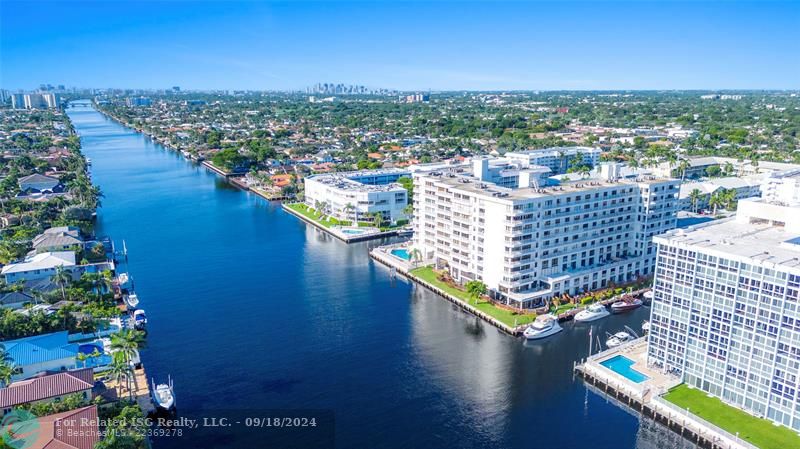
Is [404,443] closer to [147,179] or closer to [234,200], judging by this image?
[234,200]

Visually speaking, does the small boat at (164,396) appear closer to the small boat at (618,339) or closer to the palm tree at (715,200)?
the small boat at (618,339)

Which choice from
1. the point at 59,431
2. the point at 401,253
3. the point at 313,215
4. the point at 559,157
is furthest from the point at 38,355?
the point at 559,157

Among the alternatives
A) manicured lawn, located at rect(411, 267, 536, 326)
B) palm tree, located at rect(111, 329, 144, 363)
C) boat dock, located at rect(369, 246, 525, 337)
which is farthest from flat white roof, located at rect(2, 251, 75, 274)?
manicured lawn, located at rect(411, 267, 536, 326)

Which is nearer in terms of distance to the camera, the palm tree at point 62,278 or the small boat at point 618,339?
the small boat at point 618,339

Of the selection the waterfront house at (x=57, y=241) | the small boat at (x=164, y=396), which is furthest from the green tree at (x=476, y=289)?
the waterfront house at (x=57, y=241)

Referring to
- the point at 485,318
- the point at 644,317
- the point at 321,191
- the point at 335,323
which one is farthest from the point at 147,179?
the point at 644,317

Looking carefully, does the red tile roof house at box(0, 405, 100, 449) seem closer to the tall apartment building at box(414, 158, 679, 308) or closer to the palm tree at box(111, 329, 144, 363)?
the palm tree at box(111, 329, 144, 363)
